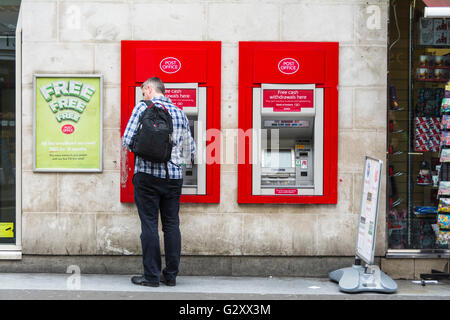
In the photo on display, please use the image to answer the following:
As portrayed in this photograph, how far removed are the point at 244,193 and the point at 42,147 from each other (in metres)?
2.32

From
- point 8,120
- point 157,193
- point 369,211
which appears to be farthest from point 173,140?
point 8,120

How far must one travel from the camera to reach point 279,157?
267 inches

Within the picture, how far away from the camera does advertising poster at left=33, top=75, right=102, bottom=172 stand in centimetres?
671

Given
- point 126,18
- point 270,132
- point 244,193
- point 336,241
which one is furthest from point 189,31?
point 336,241

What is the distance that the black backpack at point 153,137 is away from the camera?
5727 mm

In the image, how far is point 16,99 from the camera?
6812 mm

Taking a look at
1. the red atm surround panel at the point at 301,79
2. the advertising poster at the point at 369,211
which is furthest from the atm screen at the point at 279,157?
the advertising poster at the point at 369,211

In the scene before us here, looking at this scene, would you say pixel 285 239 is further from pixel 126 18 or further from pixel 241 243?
pixel 126 18

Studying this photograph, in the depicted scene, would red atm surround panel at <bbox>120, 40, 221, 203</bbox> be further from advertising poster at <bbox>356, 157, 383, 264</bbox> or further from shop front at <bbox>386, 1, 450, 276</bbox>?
shop front at <bbox>386, 1, 450, 276</bbox>

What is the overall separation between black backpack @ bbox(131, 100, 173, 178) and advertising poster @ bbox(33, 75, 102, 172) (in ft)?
3.60

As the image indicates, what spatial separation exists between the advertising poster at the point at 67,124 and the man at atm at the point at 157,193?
94 cm

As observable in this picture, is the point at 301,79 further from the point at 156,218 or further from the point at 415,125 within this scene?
the point at 156,218

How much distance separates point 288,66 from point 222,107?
2.84ft

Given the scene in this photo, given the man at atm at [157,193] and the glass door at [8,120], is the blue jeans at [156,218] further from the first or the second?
the glass door at [8,120]
